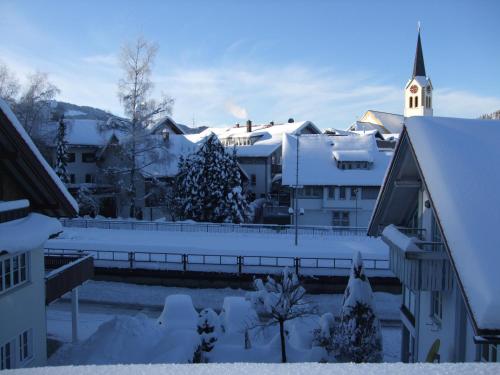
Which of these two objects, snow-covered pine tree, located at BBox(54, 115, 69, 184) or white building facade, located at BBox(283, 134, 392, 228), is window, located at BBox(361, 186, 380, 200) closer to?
white building facade, located at BBox(283, 134, 392, 228)

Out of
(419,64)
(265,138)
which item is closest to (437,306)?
(265,138)

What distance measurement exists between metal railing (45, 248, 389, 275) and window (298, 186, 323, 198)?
44.2 feet

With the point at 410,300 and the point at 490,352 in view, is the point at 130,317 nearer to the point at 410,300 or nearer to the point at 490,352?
the point at 410,300

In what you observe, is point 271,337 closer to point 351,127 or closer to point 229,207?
point 229,207

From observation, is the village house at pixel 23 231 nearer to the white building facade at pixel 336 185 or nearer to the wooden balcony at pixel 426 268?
the wooden balcony at pixel 426 268

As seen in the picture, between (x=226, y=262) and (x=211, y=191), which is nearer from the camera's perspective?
(x=226, y=262)

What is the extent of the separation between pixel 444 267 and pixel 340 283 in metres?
13.1

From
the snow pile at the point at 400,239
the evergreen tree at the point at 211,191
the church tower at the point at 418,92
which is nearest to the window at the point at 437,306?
the snow pile at the point at 400,239

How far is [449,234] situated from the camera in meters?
5.48

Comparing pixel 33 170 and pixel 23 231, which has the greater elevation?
pixel 33 170

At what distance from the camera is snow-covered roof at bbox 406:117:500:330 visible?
188 inches

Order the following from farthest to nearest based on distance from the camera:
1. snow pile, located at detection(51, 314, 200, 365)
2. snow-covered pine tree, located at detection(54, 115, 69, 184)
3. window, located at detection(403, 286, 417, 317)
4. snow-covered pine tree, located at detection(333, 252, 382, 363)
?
snow-covered pine tree, located at detection(54, 115, 69, 184) < snow pile, located at detection(51, 314, 200, 365) < snow-covered pine tree, located at detection(333, 252, 382, 363) < window, located at detection(403, 286, 417, 317)

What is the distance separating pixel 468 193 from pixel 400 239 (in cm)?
228

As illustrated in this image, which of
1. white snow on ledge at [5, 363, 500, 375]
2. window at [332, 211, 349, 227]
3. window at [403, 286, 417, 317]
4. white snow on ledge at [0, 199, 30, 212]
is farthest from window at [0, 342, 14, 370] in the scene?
window at [332, 211, 349, 227]
